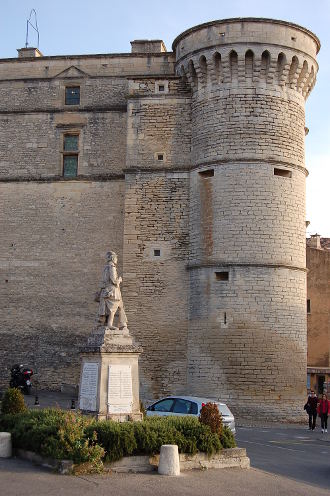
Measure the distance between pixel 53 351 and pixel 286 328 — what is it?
7984mm

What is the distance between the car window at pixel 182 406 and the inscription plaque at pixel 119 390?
2752mm

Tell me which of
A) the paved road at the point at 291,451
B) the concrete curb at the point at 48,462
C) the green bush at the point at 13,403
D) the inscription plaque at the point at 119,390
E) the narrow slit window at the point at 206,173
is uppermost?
the narrow slit window at the point at 206,173

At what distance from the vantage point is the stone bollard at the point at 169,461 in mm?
9711

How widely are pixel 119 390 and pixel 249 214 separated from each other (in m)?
10.7

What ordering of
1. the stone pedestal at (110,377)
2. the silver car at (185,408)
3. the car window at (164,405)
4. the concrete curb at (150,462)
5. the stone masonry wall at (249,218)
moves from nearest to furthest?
the concrete curb at (150,462), the stone pedestal at (110,377), the silver car at (185,408), the car window at (164,405), the stone masonry wall at (249,218)

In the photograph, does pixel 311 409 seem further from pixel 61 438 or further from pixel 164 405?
pixel 61 438

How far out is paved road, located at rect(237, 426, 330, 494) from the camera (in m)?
11.3

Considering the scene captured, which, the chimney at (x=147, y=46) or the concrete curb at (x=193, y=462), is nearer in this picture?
the concrete curb at (x=193, y=462)

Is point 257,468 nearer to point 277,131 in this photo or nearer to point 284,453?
point 284,453

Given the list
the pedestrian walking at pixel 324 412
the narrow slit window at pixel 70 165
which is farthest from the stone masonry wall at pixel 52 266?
the pedestrian walking at pixel 324 412

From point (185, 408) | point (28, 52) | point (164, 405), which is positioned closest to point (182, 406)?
point (185, 408)

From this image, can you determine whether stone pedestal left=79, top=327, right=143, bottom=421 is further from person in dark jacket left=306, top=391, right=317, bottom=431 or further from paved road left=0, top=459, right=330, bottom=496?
person in dark jacket left=306, top=391, right=317, bottom=431

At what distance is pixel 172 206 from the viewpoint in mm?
22094

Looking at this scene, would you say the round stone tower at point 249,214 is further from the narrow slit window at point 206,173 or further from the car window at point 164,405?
the car window at point 164,405
